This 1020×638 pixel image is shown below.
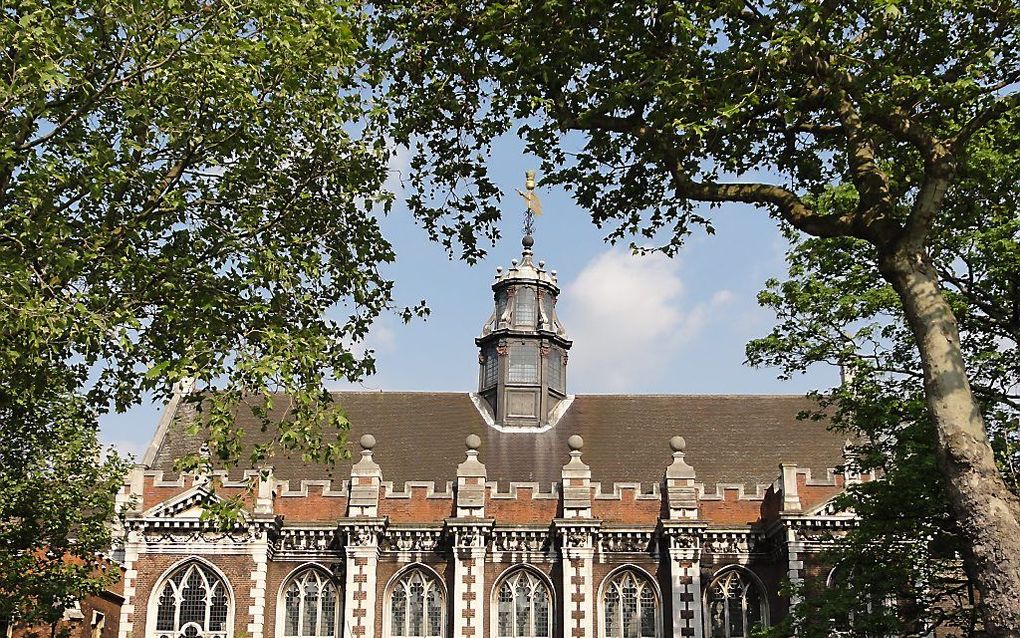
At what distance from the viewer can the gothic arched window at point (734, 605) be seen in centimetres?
2983

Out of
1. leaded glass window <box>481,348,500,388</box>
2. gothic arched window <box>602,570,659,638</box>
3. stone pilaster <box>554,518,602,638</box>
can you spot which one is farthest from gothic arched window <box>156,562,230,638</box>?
leaded glass window <box>481,348,500,388</box>

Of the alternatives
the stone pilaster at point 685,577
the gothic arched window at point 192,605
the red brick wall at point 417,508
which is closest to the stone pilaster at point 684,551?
the stone pilaster at point 685,577

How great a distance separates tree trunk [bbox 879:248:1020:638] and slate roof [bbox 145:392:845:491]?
21.5 m

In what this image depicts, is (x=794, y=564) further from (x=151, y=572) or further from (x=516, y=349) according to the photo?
(x=151, y=572)

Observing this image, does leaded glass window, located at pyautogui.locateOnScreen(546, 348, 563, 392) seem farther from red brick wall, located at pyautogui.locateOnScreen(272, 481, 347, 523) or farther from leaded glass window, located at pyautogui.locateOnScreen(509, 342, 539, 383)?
red brick wall, located at pyautogui.locateOnScreen(272, 481, 347, 523)

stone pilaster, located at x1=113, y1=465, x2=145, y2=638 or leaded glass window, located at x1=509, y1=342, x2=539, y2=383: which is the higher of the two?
leaded glass window, located at x1=509, y1=342, x2=539, y2=383

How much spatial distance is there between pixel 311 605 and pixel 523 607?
5.83 m

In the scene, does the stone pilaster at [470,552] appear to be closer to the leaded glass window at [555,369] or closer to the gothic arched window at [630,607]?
the gothic arched window at [630,607]

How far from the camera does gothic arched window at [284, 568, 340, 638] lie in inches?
1176

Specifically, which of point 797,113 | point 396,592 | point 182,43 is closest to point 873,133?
point 797,113

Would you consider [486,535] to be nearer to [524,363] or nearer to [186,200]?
[524,363]

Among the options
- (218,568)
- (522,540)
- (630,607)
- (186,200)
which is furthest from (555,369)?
(186,200)

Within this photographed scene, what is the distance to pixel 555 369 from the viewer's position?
37.3 meters

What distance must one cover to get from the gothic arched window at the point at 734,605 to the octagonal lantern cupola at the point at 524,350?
820 centimetres
